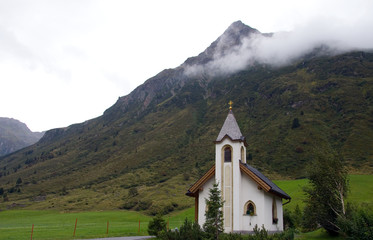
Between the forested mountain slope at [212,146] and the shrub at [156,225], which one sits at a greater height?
the forested mountain slope at [212,146]

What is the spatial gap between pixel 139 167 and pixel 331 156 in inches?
4798

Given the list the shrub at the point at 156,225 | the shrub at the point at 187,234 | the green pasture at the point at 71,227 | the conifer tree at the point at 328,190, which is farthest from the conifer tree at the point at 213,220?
the green pasture at the point at 71,227

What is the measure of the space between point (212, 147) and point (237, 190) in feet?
381

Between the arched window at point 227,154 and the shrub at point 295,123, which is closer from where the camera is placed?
the arched window at point 227,154

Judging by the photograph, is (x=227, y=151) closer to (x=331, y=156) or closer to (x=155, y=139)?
(x=331, y=156)

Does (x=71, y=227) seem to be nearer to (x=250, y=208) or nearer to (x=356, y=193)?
(x=250, y=208)

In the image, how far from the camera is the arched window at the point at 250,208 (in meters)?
27.0

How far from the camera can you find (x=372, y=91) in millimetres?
138125

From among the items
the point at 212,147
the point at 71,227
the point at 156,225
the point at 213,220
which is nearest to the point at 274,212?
the point at 213,220

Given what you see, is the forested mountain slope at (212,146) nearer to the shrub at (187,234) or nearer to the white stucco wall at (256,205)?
the white stucco wall at (256,205)

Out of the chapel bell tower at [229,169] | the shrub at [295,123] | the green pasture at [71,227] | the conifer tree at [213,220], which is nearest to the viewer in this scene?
the conifer tree at [213,220]

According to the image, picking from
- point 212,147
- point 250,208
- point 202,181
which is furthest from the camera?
point 212,147

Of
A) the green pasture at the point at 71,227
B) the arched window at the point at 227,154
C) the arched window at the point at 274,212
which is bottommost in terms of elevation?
the green pasture at the point at 71,227

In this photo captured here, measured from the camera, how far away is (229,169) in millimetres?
27938
